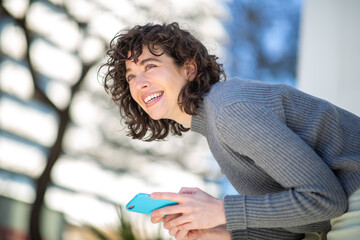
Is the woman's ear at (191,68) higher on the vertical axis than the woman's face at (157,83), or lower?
higher

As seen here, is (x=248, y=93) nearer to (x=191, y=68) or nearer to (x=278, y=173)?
(x=278, y=173)

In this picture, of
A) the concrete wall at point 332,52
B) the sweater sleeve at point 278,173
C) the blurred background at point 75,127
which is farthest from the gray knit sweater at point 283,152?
the blurred background at point 75,127

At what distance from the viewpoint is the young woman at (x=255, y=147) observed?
1.34m

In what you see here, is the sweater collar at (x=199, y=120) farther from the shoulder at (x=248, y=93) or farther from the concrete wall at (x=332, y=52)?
the concrete wall at (x=332, y=52)

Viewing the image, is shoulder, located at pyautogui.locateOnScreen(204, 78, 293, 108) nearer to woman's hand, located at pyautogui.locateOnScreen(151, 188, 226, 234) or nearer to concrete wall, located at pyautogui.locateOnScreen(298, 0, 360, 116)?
woman's hand, located at pyautogui.locateOnScreen(151, 188, 226, 234)

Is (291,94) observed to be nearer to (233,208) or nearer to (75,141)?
(233,208)

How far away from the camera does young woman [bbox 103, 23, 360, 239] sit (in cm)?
134

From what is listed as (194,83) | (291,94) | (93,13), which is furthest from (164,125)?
(93,13)

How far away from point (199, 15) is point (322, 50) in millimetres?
2593

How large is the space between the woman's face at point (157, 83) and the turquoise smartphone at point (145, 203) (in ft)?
1.38

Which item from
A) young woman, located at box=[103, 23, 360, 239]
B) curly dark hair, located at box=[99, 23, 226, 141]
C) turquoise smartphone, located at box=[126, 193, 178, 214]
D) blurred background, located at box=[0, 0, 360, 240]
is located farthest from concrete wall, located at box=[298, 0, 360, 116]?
turquoise smartphone, located at box=[126, 193, 178, 214]

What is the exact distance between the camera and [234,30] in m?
5.60

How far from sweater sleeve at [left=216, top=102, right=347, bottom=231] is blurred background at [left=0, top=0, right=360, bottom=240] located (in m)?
2.86

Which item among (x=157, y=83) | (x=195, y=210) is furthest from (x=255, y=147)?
(x=157, y=83)
